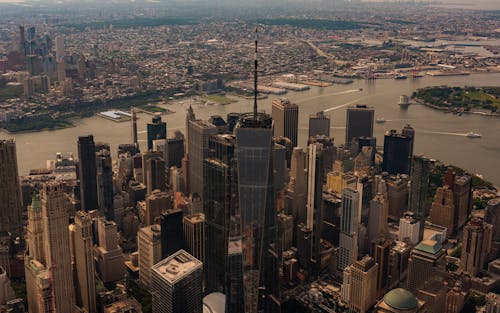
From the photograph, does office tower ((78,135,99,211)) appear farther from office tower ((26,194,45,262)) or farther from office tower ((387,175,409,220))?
office tower ((387,175,409,220))

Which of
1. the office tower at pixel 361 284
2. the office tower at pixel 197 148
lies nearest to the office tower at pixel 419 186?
the office tower at pixel 361 284

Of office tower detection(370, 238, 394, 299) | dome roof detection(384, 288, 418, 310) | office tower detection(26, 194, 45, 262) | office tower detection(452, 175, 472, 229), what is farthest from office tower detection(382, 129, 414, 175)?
office tower detection(26, 194, 45, 262)

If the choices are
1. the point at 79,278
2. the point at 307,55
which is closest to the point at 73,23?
the point at 307,55

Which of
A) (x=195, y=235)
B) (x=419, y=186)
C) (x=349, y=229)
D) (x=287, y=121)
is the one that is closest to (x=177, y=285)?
(x=195, y=235)

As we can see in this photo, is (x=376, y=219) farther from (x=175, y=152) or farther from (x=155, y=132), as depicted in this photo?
(x=155, y=132)

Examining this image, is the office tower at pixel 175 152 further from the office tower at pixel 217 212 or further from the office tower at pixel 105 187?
the office tower at pixel 217 212

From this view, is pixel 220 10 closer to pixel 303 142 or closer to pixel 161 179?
pixel 303 142
